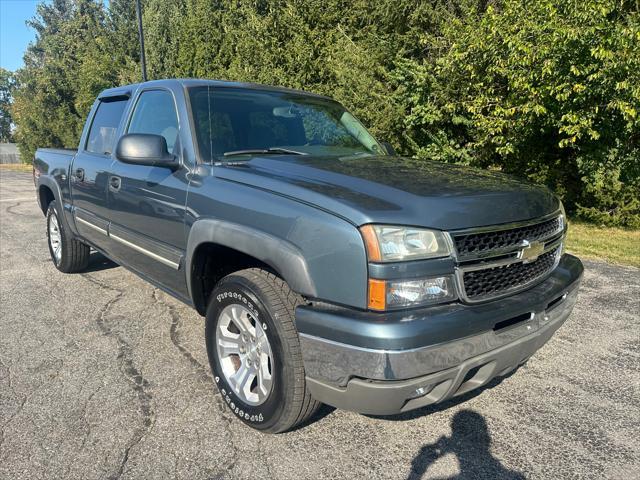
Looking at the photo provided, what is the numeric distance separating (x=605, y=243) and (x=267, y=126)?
6.22 m

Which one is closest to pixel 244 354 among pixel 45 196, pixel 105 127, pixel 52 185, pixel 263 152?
pixel 263 152

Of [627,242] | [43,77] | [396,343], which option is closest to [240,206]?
[396,343]

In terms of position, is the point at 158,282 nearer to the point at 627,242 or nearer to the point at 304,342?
the point at 304,342

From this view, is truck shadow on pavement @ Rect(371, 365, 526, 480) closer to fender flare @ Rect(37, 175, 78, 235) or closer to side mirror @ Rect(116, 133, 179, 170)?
side mirror @ Rect(116, 133, 179, 170)

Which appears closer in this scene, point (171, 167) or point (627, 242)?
point (171, 167)

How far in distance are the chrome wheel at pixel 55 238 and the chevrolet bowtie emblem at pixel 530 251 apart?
15.7ft

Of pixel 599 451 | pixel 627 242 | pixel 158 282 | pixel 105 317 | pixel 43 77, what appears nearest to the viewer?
pixel 599 451

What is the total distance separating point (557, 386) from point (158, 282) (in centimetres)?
275

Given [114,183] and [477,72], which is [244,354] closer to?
[114,183]

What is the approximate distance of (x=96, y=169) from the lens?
Answer: 13.5 ft

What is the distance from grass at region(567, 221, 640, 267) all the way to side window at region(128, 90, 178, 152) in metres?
5.69

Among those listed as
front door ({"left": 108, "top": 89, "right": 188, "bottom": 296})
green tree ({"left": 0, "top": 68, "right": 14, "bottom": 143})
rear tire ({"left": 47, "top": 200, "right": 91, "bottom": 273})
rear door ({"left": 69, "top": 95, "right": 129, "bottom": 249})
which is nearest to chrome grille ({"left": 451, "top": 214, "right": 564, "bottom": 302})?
front door ({"left": 108, "top": 89, "right": 188, "bottom": 296})

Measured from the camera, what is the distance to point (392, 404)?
80.9 inches

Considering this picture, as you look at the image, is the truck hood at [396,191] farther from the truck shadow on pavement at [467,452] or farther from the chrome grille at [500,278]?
the truck shadow on pavement at [467,452]
